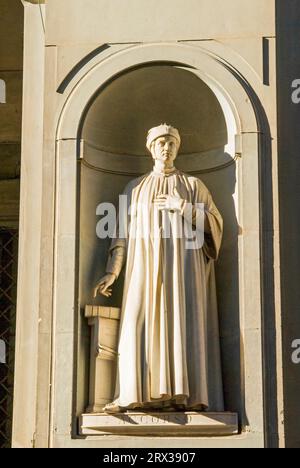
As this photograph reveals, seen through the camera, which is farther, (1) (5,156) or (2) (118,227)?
(1) (5,156)

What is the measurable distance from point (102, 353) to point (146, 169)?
1.93 meters

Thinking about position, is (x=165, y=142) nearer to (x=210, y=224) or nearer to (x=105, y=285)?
(x=210, y=224)

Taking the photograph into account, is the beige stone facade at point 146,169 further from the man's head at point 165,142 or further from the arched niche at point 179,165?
the man's head at point 165,142

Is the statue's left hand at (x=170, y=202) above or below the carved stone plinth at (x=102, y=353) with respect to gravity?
above

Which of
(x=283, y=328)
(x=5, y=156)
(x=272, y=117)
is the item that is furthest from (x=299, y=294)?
(x=5, y=156)

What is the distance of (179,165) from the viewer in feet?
60.0

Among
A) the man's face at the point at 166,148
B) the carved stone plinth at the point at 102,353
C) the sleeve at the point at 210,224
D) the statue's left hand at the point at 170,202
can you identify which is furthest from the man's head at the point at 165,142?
the carved stone plinth at the point at 102,353

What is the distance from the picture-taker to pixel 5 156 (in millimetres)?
21203

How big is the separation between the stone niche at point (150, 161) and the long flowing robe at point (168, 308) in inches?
5.4

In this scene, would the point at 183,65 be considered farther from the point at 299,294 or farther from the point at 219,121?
the point at 299,294

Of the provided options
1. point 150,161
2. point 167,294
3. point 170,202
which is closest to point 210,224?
point 170,202

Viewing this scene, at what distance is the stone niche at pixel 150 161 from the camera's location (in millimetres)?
17391

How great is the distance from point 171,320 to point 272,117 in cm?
202
